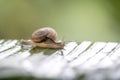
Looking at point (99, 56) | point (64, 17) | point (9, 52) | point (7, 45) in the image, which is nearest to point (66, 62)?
point (99, 56)

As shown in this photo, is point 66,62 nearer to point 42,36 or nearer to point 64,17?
point 42,36

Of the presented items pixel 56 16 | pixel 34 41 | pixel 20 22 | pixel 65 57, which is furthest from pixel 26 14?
pixel 65 57

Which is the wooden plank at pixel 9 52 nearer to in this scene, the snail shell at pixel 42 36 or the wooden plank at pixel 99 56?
the snail shell at pixel 42 36

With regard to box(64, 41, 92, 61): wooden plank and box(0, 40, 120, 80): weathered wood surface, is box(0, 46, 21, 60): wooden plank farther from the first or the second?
box(64, 41, 92, 61): wooden plank

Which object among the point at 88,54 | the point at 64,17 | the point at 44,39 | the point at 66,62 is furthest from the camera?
the point at 64,17

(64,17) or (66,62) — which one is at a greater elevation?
(64,17)

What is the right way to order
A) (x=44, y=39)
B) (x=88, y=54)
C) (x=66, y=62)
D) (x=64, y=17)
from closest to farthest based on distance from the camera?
(x=66, y=62), (x=88, y=54), (x=44, y=39), (x=64, y=17)

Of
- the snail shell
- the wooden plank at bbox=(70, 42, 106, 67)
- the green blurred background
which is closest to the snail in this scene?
the snail shell
